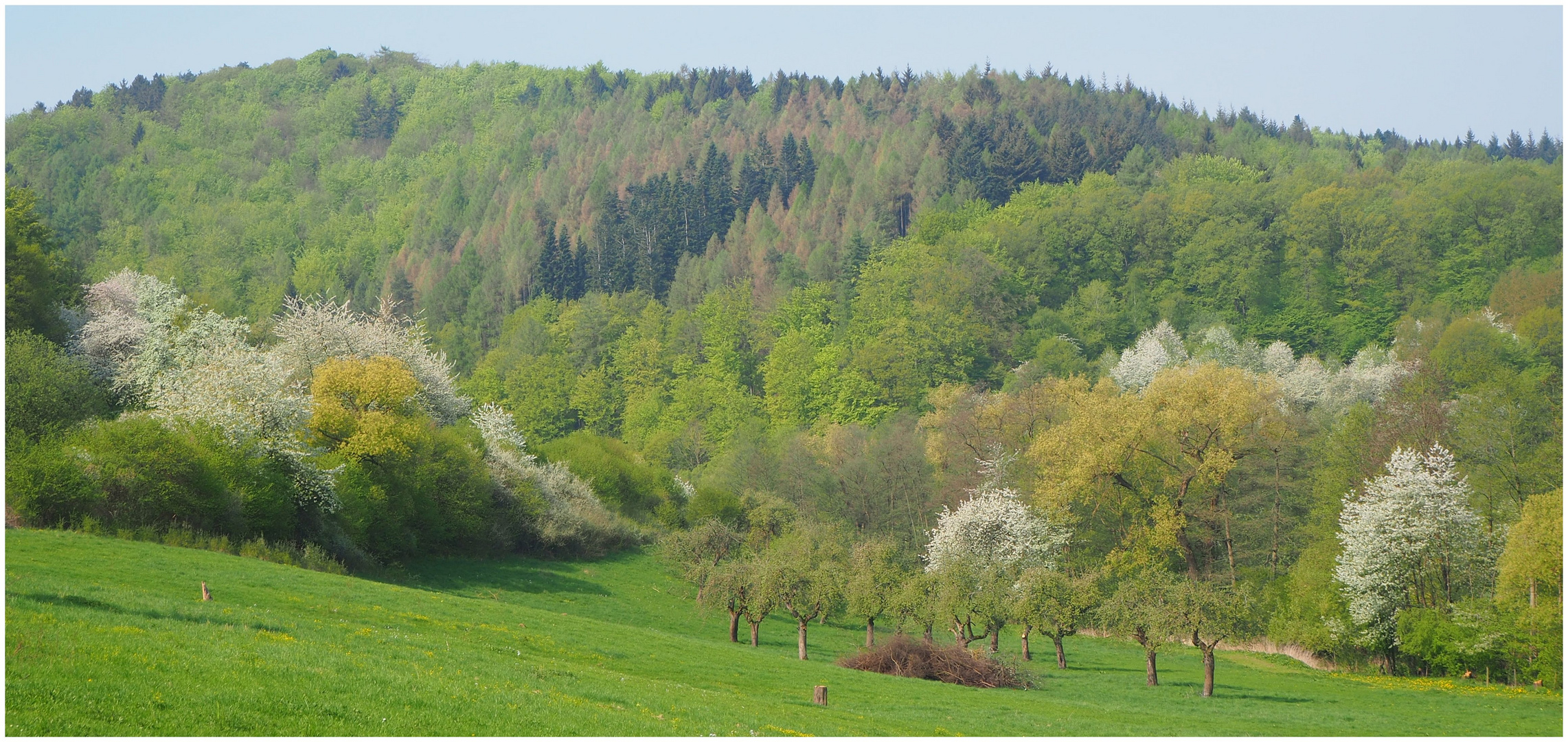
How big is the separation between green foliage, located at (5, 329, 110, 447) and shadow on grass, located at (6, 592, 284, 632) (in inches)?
1093

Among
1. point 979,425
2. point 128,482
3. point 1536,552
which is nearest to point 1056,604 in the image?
point 1536,552

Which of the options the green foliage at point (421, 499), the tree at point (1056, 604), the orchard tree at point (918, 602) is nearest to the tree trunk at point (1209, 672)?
the tree at point (1056, 604)

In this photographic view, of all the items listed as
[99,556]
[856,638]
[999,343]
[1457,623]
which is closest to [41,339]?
[99,556]

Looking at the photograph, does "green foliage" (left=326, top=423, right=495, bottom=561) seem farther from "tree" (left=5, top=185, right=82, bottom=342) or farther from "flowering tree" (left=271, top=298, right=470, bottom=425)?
"tree" (left=5, top=185, right=82, bottom=342)

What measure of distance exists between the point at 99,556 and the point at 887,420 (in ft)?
308

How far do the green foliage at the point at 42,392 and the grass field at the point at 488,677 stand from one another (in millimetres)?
14329

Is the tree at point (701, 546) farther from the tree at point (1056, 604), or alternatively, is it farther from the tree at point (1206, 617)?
the tree at point (1206, 617)

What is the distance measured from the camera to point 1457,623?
54.2 meters

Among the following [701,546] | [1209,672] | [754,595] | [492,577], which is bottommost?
[1209,672]

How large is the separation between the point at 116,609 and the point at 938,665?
96.2 feet

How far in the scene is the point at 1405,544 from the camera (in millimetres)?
58594

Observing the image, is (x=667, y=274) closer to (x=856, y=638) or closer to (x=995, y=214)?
(x=995, y=214)

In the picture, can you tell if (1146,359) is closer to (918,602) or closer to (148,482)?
(918,602)

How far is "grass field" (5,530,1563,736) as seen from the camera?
61.0 ft
